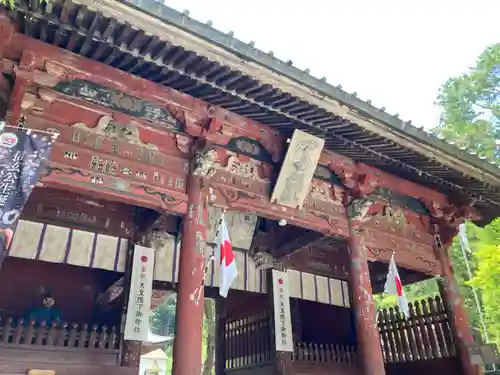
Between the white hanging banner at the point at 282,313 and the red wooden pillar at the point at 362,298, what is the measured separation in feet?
5.72

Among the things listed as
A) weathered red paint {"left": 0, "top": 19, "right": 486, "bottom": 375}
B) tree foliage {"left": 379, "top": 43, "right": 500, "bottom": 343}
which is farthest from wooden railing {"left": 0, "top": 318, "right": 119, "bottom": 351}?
tree foliage {"left": 379, "top": 43, "right": 500, "bottom": 343}

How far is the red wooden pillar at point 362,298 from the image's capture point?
6.50m

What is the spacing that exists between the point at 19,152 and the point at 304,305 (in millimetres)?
8000

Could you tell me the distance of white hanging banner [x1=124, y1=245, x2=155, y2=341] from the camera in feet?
22.0

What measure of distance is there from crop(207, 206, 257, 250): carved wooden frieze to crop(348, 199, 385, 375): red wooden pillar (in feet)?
7.02

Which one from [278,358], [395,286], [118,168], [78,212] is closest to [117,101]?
[118,168]

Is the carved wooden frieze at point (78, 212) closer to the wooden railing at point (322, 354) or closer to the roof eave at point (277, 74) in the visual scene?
the roof eave at point (277, 74)

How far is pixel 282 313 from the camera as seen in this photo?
27.3 feet

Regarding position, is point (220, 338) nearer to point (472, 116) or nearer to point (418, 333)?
point (418, 333)

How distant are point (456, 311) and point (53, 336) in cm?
753

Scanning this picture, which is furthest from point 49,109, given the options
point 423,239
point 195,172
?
point 423,239

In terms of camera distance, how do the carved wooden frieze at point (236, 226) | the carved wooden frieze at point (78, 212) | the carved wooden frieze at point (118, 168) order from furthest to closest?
the carved wooden frieze at point (236, 226), the carved wooden frieze at point (78, 212), the carved wooden frieze at point (118, 168)

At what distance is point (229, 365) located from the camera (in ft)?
30.1

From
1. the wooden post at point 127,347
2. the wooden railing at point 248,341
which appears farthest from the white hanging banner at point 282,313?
the wooden post at point 127,347
